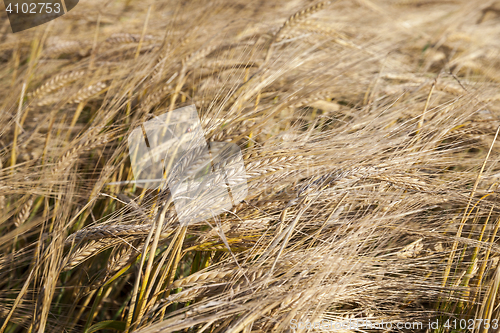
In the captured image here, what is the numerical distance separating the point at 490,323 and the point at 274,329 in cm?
64

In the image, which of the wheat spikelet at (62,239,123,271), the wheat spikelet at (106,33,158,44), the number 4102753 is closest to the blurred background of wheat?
the wheat spikelet at (62,239,123,271)

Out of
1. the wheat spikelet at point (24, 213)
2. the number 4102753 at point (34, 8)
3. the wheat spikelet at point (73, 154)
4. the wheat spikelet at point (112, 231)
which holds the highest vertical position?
the number 4102753 at point (34, 8)

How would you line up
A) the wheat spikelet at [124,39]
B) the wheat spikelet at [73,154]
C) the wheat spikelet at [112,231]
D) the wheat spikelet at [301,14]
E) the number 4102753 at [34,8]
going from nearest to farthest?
the wheat spikelet at [112,231] < the wheat spikelet at [73,154] < the wheat spikelet at [301,14] < the wheat spikelet at [124,39] < the number 4102753 at [34,8]

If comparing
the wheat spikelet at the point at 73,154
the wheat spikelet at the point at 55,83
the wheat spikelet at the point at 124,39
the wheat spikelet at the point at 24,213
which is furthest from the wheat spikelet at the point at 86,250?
the wheat spikelet at the point at 124,39

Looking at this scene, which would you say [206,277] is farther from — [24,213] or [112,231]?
[24,213]

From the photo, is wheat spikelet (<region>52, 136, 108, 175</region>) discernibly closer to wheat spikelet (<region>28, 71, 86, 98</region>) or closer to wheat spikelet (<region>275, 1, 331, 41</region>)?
wheat spikelet (<region>28, 71, 86, 98</region>)

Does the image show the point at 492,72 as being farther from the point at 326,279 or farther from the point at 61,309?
the point at 61,309

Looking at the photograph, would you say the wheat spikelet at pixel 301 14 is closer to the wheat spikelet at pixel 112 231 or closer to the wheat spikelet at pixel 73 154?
the wheat spikelet at pixel 73 154

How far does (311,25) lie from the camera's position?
137cm

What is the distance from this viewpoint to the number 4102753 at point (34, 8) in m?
1.86

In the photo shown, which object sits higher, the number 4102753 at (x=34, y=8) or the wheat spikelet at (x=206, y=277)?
the number 4102753 at (x=34, y=8)

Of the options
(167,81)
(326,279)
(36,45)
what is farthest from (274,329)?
(36,45)

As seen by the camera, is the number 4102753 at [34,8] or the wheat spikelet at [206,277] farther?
the number 4102753 at [34,8]

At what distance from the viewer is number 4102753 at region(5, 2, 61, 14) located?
1863mm
